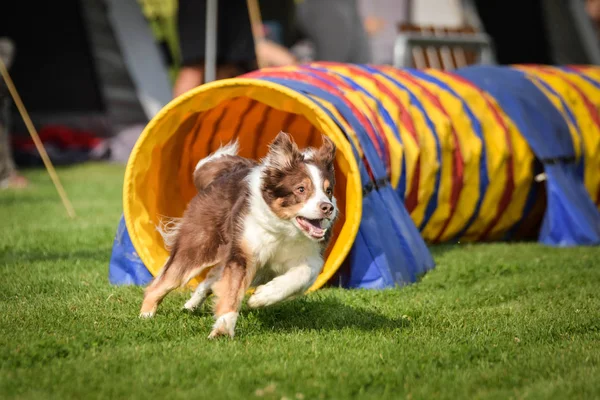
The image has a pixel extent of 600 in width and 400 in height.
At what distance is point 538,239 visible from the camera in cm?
818

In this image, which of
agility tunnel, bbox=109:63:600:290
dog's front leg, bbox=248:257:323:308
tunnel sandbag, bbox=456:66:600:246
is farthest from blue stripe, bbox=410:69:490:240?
dog's front leg, bbox=248:257:323:308

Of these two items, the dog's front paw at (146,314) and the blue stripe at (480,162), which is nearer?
the dog's front paw at (146,314)

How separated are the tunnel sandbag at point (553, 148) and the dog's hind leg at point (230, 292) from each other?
4063mm

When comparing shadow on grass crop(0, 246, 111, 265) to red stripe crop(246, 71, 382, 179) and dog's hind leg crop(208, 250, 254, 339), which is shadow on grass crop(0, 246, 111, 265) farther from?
dog's hind leg crop(208, 250, 254, 339)

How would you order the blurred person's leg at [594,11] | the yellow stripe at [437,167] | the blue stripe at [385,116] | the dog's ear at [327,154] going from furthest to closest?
the blurred person's leg at [594,11] < the yellow stripe at [437,167] < the blue stripe at [385,116] < the dog's ear at [327,154]

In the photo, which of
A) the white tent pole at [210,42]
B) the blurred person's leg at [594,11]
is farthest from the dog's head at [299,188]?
the blurred person's leg at [594,11]

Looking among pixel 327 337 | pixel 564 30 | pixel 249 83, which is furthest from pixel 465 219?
pixel 564 30

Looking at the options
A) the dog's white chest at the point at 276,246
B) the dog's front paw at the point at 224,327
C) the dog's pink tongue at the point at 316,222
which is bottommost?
the dog's front paw at the point at 224,327

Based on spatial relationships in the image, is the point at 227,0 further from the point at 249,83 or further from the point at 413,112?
the point at 249,83

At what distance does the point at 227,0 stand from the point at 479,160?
4785 mm

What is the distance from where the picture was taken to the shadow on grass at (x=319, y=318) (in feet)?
15.2

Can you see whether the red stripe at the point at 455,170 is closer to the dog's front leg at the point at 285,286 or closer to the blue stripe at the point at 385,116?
the blue stripe at the point at 385,116

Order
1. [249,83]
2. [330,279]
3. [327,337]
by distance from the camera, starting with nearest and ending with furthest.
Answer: [327,337] < [249,83] < [330,279]

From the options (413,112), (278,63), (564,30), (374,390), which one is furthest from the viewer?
(564,30)
